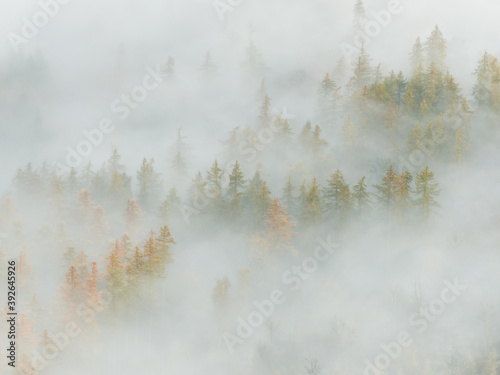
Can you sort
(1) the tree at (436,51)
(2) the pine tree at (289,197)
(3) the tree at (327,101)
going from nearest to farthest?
(2) the pine tree at (289,197) → (3) the tree at (327,101) → (1) the tree at (436,51)

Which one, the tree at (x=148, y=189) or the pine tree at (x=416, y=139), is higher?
the pine tree at (x=416, y=139)

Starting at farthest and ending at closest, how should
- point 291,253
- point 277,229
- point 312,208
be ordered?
point 312,208, point 291,253, point 277,229

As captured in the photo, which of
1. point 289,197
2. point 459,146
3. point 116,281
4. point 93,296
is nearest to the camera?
point 93,296

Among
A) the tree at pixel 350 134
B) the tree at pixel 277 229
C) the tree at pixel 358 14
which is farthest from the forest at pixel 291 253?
the tree at pixel 358 14

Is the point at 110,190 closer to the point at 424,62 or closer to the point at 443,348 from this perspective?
the point at 443,348

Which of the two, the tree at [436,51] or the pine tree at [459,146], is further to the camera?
the tree at [436,51]

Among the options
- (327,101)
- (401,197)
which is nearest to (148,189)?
(327,101)

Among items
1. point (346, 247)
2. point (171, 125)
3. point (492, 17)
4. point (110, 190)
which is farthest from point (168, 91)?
point (492, 17)

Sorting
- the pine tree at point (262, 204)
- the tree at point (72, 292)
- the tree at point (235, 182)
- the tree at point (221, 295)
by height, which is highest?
the tree at point (235, 182)

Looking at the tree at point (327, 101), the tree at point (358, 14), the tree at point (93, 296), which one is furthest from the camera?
the tree at point (358, 14)

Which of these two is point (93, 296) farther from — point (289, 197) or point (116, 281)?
point (289, 197)

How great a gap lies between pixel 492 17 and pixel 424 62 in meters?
45.7

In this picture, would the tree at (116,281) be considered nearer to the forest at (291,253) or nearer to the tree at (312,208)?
the forest at (291,253)

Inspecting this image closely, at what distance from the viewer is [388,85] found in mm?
68312
